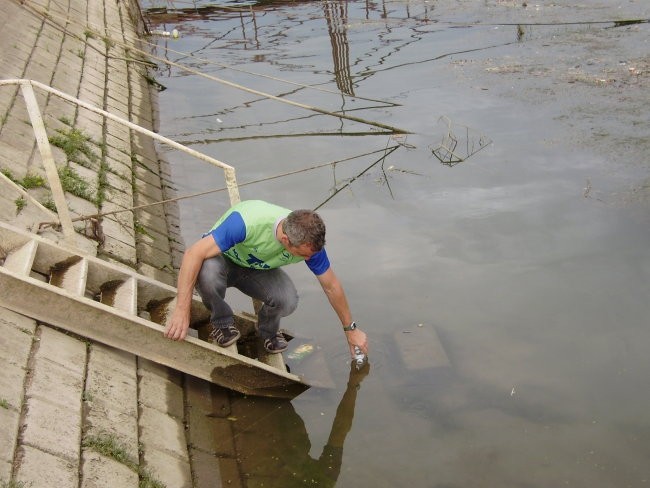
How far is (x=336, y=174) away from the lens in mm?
9820

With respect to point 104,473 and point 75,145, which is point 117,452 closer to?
point 104,473

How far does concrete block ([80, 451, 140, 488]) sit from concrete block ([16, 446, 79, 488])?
0.22ft

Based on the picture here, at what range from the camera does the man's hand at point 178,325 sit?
492 centimetres

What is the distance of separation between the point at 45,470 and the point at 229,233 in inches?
68.9

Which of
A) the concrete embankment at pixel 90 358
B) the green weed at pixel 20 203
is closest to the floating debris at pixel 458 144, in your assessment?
the concrete embankment at pixel 90 358

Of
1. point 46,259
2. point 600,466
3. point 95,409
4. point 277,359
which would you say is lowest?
point 600,466

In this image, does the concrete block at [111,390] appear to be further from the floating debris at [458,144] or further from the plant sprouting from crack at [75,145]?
the floating debris at [458,144]

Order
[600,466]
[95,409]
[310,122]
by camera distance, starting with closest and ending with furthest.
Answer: [95,409] < [600,466] < [310,122]

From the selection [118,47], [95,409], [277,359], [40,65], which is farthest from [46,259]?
[118,47]

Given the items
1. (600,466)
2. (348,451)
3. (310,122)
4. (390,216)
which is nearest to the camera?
(600,466)

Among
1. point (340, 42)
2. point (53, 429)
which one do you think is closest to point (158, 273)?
point (53, 429)

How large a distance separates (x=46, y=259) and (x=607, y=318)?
4.54m

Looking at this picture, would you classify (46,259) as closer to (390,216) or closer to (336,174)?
(390,216)

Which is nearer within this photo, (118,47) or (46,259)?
(46,259)
